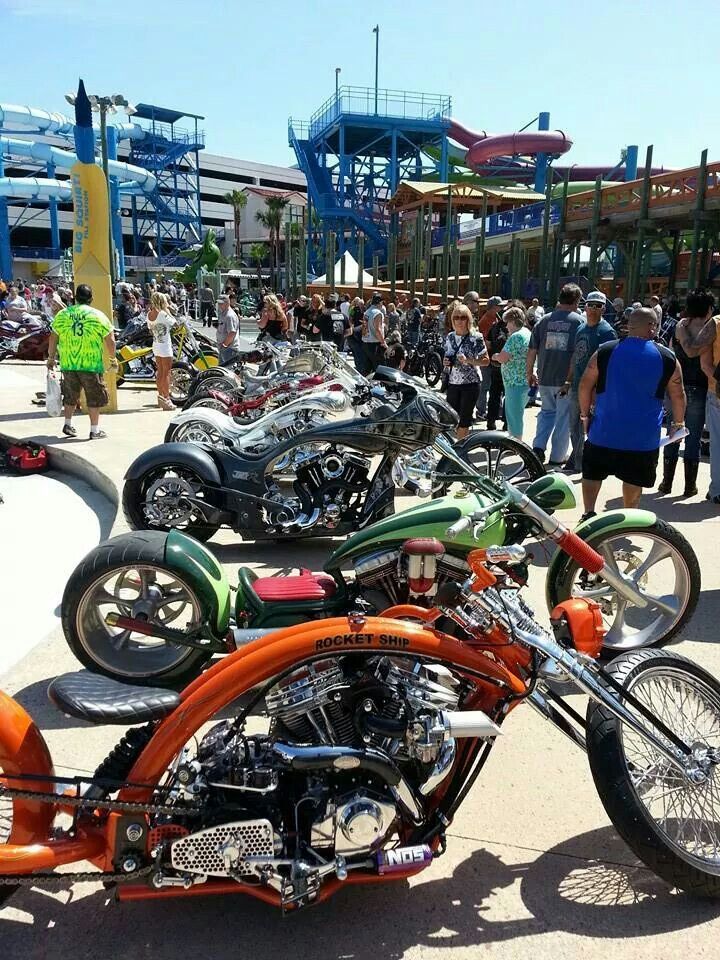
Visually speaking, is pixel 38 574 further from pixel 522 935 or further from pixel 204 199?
pixel 204 199

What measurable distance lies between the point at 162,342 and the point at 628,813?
34.7ft

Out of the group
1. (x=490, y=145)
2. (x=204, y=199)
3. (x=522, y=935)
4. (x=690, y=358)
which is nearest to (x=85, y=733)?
(x=522, y=935)

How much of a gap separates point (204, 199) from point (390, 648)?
3490 inches

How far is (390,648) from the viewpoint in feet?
7.41

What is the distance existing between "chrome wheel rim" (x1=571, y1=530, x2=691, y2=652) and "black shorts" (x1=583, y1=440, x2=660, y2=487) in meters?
1.12

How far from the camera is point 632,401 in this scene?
508 cm

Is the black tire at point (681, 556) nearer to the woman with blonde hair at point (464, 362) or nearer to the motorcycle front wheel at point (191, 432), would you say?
the motorcycle front wheel at point (191, 432)

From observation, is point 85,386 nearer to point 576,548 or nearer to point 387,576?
point 387,576

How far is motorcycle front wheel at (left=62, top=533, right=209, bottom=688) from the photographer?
3555mm

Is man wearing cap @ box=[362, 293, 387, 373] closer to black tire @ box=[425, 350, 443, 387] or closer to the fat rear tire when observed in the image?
black tire @ box=[425, 350, 443, 387]

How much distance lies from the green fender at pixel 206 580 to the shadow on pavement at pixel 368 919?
49.3 inches

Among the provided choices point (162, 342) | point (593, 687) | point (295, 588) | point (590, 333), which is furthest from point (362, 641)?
point (162, 342)

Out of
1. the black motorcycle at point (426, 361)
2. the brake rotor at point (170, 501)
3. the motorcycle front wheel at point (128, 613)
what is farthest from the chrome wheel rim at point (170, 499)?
the black motorcycle at point (426, 361)

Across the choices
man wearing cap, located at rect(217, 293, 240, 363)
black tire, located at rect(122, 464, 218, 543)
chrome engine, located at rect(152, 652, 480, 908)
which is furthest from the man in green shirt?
chrome engine, located at rect(152, 652, 480, 908)
